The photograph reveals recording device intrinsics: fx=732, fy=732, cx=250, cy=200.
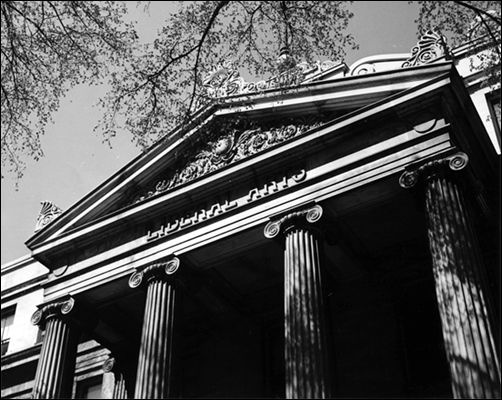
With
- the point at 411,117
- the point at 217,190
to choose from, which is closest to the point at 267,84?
the point at 217,190

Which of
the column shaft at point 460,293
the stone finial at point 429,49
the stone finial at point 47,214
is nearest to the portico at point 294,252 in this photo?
the column shaft at point 460,293

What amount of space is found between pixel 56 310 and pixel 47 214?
4261mm

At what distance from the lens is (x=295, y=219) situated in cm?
1780

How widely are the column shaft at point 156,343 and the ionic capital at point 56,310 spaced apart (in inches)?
117

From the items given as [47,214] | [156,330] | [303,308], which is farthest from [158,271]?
[47,214]

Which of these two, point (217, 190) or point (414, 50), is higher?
point (414, 50)

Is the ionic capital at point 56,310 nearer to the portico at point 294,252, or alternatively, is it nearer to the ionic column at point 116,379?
the portico at point 294,252

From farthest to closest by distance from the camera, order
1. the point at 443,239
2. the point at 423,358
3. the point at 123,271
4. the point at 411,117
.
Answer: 1. the point at 123,271
2. the point at 423,358
3. the point at 411,117
4. the point at 443,239

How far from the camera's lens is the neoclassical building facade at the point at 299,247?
16094mm

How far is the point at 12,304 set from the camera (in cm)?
3038

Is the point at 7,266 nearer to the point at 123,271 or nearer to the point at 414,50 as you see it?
the point at 123,271

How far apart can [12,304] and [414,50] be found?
20148 mm

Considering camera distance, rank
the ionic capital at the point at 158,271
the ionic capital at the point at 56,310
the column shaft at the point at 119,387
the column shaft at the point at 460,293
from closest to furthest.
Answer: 1. the column shaft at the point at 460,293
2. the ionic capital at the point at 158,271
3. the ionic capital at the point at 56,310
4. the column shaft at the point at 119,387

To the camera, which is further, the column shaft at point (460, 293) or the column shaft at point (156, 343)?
the column shaft at point (156, 343)
